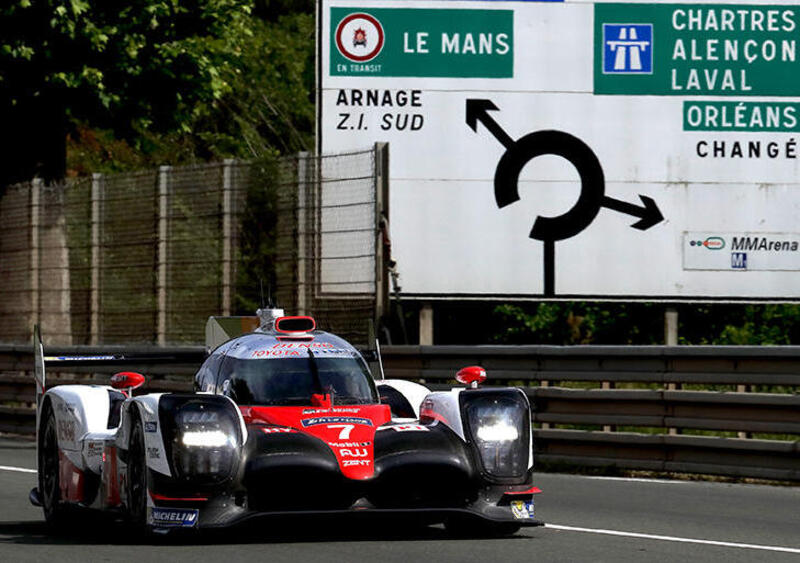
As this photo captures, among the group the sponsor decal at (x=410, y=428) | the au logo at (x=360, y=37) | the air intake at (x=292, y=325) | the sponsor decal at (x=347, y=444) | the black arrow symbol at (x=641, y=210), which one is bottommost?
the sponsor decal at (x=347, y=444)

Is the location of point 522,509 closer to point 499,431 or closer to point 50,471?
point 499,431

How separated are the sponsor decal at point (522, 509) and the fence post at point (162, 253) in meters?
11.9

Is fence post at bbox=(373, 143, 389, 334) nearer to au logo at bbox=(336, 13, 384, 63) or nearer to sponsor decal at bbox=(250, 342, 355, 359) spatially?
au logo at bbox=(336, 13, 384, 63)

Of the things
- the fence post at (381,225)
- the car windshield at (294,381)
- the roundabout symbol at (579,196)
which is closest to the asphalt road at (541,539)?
the car windshield at (294,381)

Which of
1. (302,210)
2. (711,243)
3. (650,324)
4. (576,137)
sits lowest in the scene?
(650,324)

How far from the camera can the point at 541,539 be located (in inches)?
415

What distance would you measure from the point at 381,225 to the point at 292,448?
1019 cm

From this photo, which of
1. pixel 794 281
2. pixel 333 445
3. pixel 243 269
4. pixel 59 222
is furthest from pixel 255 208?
pixel 333 445

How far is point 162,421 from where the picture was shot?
10.0 meters

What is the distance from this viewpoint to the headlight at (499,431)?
1041 cm

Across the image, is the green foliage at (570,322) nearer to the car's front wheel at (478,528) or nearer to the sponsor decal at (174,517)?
the car's front wheel at (478,528)

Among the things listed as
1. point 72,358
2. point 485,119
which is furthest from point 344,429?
point 485,119

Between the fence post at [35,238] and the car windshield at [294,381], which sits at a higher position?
the fence post at [35,238]

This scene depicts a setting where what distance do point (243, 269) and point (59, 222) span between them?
3.77 meters
